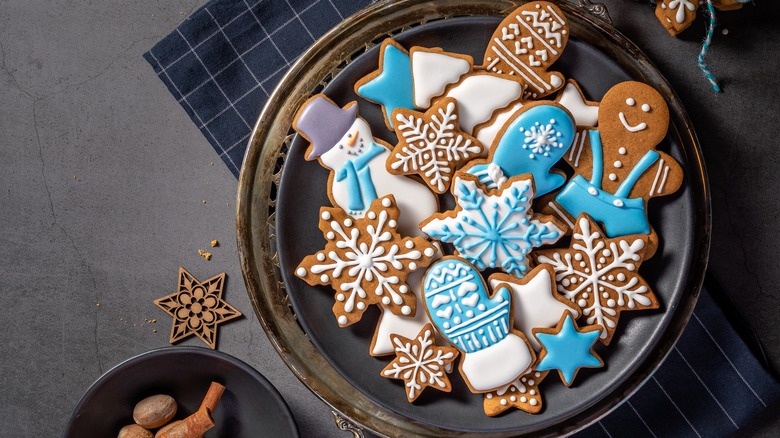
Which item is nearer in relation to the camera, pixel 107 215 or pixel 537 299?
pixel 537 299

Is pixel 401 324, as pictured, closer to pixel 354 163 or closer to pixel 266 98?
pixel 354 163

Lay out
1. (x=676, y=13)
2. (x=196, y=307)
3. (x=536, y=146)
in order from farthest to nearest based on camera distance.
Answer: (x=196, y=307), (x=676, y=13), (x=536, y=146)

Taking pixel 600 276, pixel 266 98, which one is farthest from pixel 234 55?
pixel 600 276

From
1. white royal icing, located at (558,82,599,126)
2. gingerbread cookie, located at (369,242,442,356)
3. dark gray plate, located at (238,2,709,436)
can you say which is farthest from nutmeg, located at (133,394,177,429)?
white royal icing, located at (558,82,599,126)

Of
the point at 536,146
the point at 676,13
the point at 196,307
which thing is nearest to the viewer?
the point at 536,146

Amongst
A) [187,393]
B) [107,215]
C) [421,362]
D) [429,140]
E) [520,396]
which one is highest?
[107,215]

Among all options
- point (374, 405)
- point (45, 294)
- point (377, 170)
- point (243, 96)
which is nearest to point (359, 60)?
point (377, 170)
